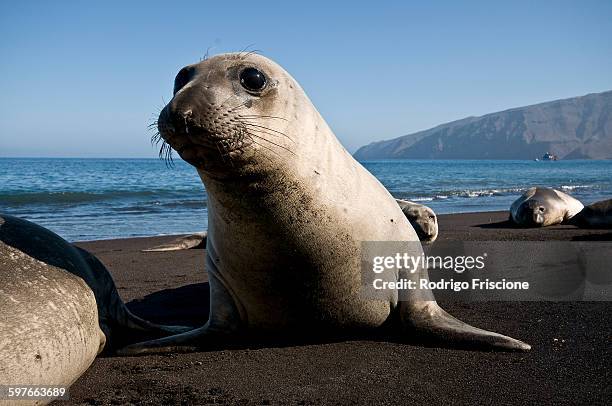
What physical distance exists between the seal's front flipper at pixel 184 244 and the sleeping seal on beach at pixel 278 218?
5237mm

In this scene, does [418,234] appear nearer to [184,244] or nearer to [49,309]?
[184,244]

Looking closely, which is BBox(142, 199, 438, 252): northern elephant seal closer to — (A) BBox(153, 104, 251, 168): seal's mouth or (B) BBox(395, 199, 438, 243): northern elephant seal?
(B) BBox(395, 199, 438, 243): northern elephant seal

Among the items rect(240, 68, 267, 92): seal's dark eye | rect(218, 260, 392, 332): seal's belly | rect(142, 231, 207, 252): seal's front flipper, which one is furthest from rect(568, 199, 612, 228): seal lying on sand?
rect(240, 68, 267, 92): seal's dark eye

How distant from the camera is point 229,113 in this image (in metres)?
3.53

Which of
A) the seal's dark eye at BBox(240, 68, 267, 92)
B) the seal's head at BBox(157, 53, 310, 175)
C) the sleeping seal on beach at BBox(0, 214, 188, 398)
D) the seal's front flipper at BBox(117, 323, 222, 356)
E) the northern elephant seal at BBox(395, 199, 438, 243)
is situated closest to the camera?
the sleeping seal on beach at BBox(0, 214, 188, 398)

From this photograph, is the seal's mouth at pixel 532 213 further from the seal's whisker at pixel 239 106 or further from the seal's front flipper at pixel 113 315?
the seal's whisker at pixel 239 106

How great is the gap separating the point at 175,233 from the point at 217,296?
8397 millimetres

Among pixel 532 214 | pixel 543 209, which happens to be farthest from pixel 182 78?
pixel 543 209

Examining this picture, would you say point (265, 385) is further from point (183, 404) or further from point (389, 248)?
point (389, 248)

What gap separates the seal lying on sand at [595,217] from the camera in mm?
11547

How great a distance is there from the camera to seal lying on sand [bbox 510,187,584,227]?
12.3m

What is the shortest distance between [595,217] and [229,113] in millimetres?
9843

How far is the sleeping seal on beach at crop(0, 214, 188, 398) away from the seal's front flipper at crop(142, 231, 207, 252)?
5118mm

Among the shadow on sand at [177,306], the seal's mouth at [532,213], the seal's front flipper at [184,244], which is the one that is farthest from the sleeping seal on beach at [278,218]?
the seal's mouth at [532,213]
